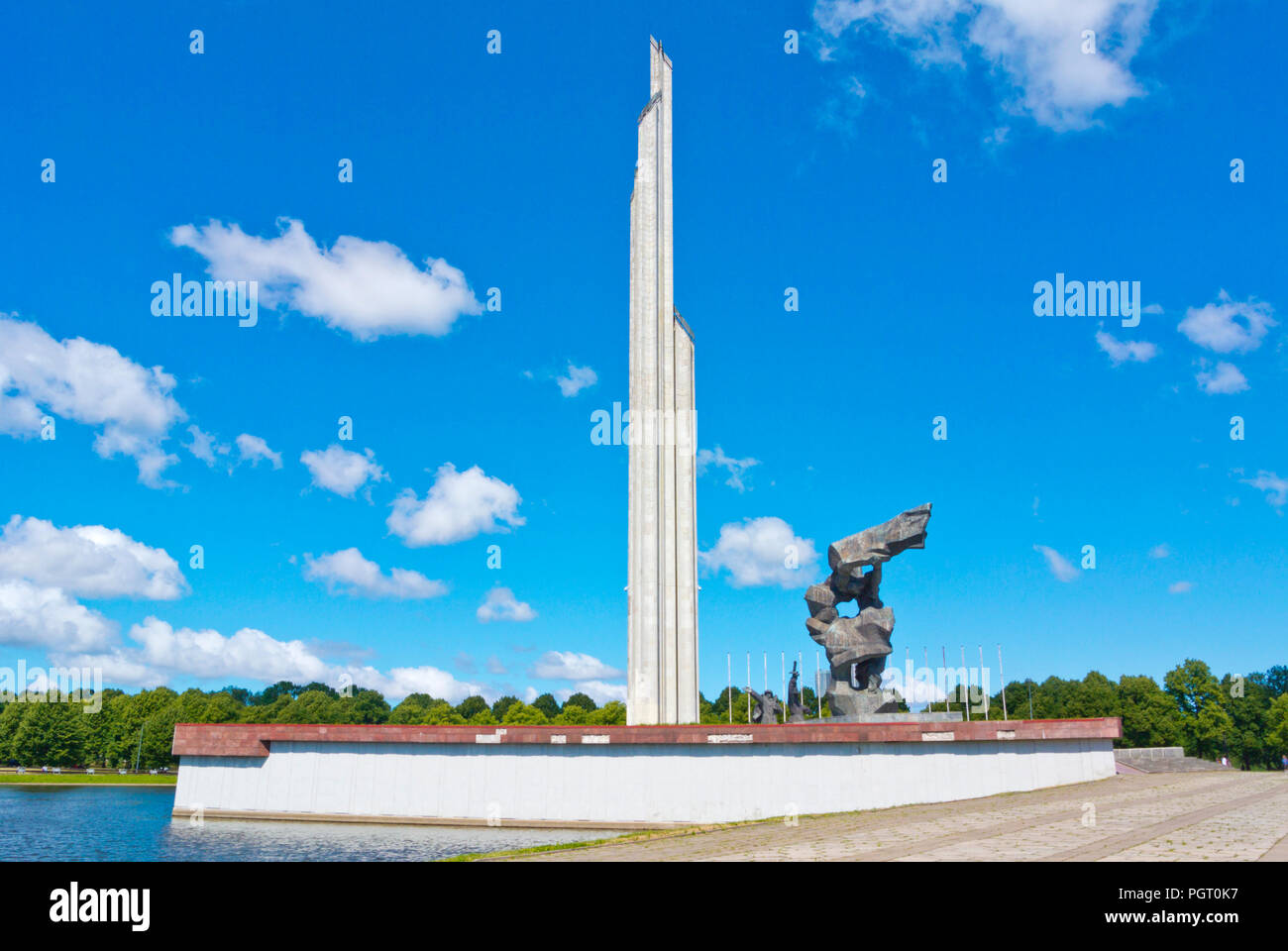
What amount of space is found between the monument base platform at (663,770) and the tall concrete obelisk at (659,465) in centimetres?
1838

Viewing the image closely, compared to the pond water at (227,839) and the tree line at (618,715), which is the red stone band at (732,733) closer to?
the pond water at (227,839)

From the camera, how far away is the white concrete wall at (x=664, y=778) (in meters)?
34.9

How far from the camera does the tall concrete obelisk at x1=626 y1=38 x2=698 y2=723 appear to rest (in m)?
56.2

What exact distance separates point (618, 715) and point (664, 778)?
45.6 m

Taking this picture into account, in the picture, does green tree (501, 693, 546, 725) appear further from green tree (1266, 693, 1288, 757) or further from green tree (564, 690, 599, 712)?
green tree (1266, 693, 1288, 757)

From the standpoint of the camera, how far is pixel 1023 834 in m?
20.3

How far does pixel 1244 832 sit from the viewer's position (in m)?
19.5

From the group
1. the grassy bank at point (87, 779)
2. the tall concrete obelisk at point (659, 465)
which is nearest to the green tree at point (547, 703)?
the grassy bank at point (87, 779)

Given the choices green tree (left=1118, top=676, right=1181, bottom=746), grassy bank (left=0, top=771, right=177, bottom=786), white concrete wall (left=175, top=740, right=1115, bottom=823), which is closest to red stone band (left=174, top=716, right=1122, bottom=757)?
white concrete wall (left=175, top=740, right=1115, bottom=823)

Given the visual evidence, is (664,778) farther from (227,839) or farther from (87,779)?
(87,779)

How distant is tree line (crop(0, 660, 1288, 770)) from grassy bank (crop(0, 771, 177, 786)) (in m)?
3.42

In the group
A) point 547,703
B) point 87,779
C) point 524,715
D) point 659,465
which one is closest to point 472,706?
point 547,703
